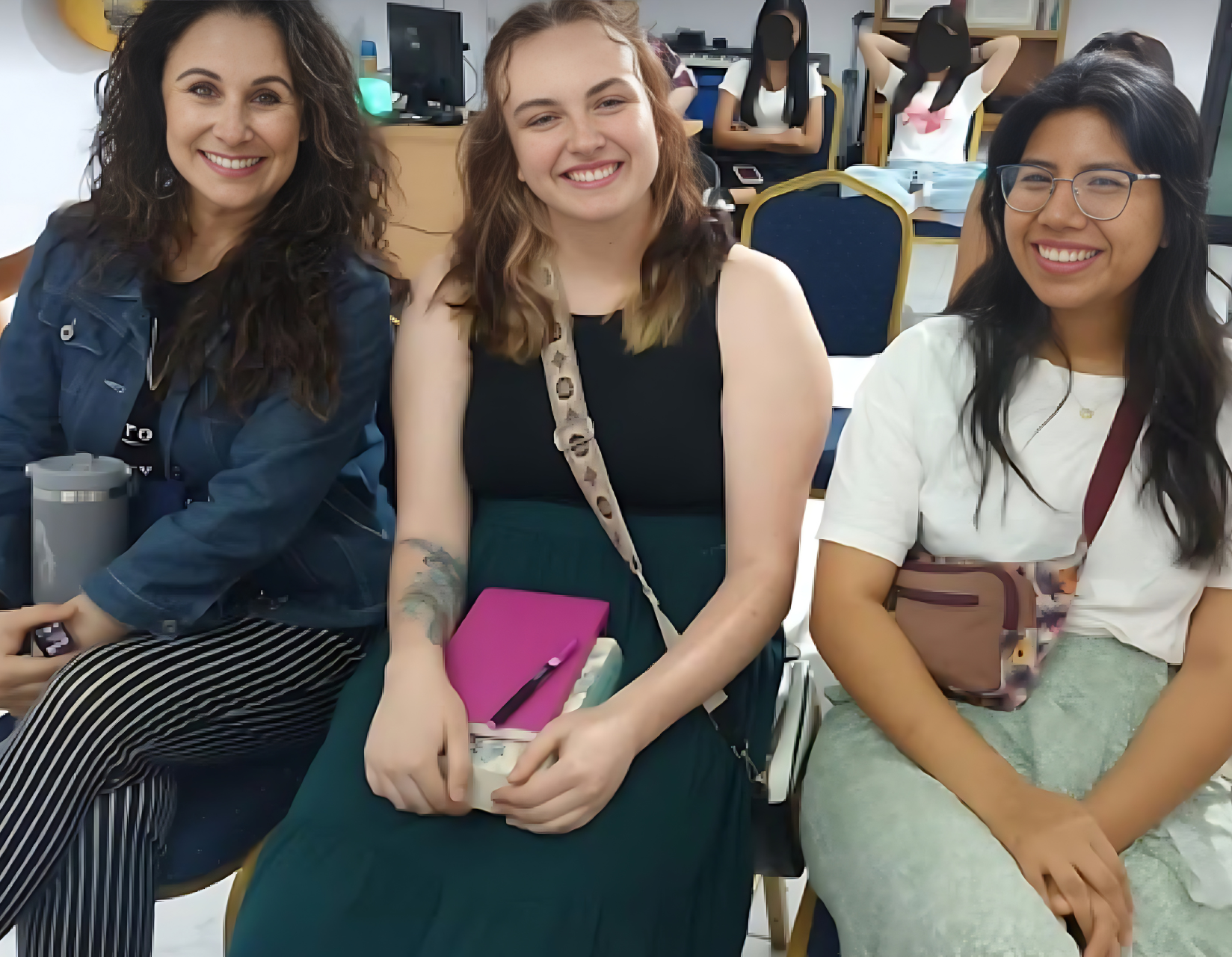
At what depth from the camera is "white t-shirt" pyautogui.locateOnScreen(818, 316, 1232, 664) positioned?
3.41 ft

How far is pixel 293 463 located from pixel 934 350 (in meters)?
0.68

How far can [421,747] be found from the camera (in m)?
0.98

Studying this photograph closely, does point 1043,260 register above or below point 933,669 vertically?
above

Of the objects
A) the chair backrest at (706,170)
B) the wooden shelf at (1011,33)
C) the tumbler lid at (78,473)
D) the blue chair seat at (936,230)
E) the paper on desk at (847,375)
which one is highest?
the wooden shelf at (1011,33)

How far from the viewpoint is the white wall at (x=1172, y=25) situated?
140 cm

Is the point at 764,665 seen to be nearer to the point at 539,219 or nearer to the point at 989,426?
the point at 989,426

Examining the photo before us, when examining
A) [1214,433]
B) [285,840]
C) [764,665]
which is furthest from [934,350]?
[285,840]

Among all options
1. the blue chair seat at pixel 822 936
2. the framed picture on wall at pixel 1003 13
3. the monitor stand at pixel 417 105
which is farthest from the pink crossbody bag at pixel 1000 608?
the framed picture on wall at pixel 1003 13

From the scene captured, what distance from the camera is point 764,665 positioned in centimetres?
119

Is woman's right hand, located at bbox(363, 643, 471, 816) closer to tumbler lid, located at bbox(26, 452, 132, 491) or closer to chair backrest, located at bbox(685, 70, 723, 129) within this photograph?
tumbler lid, located at bbox(26, 452, 132, 491)

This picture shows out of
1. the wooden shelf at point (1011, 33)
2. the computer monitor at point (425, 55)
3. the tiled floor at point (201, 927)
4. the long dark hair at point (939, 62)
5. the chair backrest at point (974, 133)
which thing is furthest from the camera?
the wooden shelf at point (1011, 33)

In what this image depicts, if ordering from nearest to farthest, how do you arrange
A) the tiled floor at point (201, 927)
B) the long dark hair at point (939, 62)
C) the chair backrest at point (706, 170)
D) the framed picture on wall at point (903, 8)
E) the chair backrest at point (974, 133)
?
the chair backrest at point (706, 170)
the tiled floor at point (201, 927)
the chair backrest at point (974, 133)
the long dark hair at point (939, 62)
the framed picture on wall at point (903, 8)

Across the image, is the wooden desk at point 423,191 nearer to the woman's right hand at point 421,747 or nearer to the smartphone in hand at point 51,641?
the smartphone in hand at point 51,641

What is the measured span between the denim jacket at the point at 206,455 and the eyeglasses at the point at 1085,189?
70 cm
